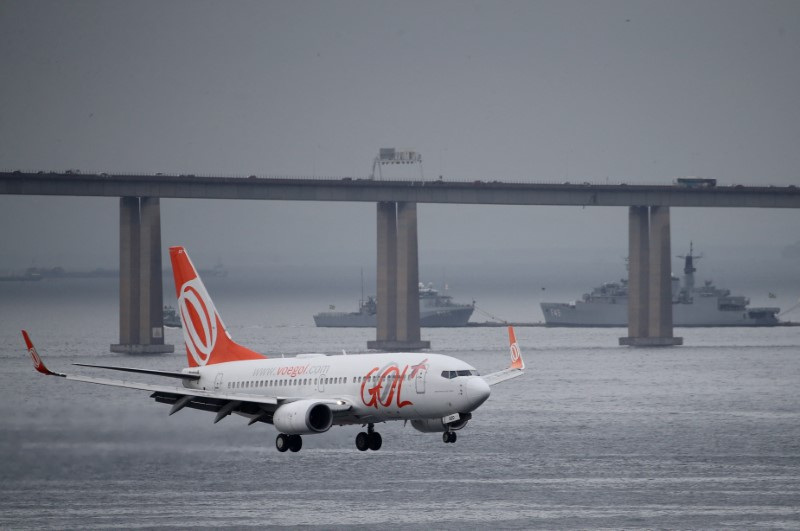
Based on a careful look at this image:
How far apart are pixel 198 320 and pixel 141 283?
105m

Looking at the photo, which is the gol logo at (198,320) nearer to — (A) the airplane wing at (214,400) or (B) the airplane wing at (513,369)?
(A) the airplane wing at (214,400)

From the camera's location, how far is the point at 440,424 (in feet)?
220

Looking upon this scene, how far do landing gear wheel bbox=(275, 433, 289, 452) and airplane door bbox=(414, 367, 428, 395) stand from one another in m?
7.32

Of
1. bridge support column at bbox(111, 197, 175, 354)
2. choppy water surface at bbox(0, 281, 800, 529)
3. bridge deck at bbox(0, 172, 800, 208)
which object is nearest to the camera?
choppy water surface at bbox(0, 281, 800, 529)

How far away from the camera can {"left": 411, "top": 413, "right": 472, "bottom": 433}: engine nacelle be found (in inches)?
2625

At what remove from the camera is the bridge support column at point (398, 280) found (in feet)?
623

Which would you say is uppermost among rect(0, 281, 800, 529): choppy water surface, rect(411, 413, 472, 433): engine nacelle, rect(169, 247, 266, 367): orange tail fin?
rect(169, 247, 266, 367): orange tail fin

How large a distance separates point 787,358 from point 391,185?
5364cm

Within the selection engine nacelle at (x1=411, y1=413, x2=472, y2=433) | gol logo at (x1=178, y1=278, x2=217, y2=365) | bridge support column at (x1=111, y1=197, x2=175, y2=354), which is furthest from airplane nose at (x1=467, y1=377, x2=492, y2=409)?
bridge support column at (x1=111, y1=197, x2=175, y2=354)

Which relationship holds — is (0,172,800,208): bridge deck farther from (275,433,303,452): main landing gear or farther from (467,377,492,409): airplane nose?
(467,377,492,409): airplane nose

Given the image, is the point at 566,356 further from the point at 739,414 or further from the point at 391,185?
the point at 739,414

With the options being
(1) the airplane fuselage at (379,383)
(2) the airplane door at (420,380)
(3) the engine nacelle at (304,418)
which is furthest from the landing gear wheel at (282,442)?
(2) the airplane door at (420,380)

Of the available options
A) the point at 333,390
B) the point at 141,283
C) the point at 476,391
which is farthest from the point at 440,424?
the point at 141,283

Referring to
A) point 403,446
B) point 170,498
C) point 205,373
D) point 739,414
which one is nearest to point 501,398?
point 739,414
